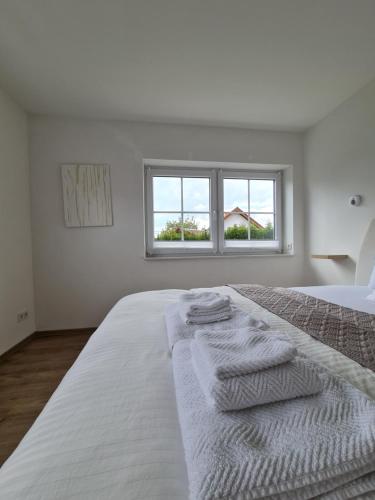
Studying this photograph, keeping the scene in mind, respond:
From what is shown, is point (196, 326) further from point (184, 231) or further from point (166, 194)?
point (166, 194)

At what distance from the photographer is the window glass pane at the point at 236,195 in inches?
124

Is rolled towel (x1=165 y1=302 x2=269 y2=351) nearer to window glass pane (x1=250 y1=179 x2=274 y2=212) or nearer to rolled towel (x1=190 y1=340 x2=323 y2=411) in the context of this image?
rolled towel (x1=190 y1=340 x2=323 y2=411)

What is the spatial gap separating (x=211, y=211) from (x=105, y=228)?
4.31ft

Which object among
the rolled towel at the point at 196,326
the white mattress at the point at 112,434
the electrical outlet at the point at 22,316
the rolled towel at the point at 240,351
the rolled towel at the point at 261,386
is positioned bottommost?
the electrical outlet at the point at 22,316

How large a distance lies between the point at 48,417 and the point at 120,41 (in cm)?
216

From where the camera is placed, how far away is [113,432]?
0.50 meters

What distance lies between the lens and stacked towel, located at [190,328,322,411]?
1.64ft

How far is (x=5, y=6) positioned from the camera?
1.46m

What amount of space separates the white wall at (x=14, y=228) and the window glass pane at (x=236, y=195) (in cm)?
231

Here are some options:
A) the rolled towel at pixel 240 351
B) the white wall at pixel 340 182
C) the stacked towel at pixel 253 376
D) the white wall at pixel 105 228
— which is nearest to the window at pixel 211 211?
the white wall at pixel 105 228

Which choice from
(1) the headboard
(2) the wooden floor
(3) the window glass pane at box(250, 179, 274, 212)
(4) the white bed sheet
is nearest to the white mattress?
(4) the white bed sheet

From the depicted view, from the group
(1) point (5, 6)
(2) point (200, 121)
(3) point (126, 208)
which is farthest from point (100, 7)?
(3) point (126, 208)

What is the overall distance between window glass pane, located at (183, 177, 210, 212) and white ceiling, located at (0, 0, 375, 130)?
2.45 feet

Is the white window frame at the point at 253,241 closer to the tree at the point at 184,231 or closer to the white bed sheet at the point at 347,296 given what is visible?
the tree at the point at 184,231
